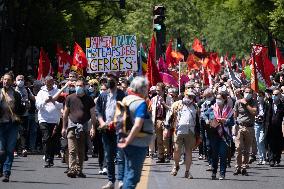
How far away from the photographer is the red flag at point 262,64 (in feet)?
84.5

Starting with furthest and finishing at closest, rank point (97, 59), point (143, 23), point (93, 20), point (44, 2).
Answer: point (143, 23) < point (93, 20) < point (44, 2) < point (97, 59)

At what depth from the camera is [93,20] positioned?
66375 mm

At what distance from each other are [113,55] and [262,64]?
386 cm

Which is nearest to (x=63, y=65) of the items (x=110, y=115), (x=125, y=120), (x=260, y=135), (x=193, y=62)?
(x=260, y=135)

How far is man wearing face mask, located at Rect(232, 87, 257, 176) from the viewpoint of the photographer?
2003 cm

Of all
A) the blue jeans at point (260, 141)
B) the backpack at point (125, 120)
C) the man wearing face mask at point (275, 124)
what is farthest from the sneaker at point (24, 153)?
the backpack at point (125, 120)

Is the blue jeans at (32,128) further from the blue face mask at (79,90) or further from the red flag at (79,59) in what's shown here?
the blue face mask at (79,90)

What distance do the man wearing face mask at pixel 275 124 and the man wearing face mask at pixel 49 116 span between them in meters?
5.02

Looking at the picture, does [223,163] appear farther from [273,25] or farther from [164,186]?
[273,25]

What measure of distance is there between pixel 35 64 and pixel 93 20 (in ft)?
58.6

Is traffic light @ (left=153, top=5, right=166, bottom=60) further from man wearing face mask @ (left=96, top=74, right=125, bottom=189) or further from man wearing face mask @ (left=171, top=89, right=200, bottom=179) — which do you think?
man wearing face mask @ (left=96, top=74, right=125, bottom=189)

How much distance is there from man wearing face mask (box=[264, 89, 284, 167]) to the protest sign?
4803 millimetres

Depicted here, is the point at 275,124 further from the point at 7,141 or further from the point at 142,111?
the point at 142,111

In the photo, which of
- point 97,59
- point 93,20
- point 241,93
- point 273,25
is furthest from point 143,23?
point 241,93
